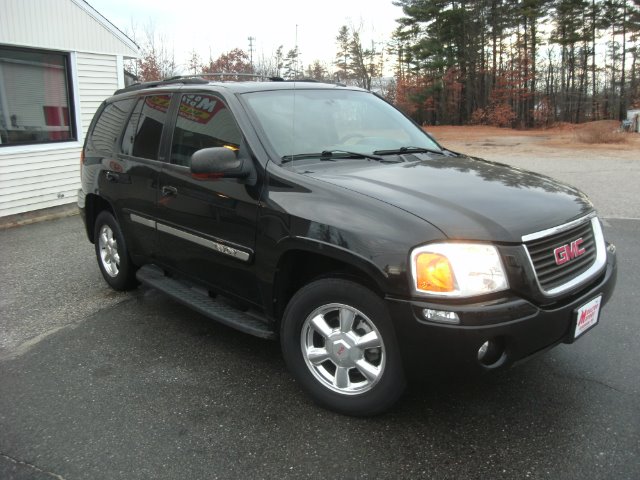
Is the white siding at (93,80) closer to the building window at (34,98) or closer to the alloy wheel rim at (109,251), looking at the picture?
the building window at (34,98)

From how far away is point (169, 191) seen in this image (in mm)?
3879

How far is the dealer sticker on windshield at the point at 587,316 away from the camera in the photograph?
2.75 metres

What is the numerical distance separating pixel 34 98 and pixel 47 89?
13.3 inches

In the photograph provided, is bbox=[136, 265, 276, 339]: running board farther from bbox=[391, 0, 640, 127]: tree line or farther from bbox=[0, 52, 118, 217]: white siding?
bbox=[391, 0, 640, 127]: tree line

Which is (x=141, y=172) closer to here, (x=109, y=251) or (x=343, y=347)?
(x=109, y=251)

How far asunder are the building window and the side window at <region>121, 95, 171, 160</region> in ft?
18.2

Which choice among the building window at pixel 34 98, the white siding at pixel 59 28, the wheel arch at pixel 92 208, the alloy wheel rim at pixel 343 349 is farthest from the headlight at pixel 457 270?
the white siding at pixel 59 28

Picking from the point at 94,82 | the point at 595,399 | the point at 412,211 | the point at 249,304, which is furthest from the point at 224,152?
the point at 94,82

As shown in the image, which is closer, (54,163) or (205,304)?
(205,304)

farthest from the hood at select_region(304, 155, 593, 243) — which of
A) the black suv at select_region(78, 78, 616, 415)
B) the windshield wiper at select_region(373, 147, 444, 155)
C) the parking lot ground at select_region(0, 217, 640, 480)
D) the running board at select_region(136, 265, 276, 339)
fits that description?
the running board at select_region(136, 265, 276, 339)

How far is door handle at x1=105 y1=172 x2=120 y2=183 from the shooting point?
4.58 metres

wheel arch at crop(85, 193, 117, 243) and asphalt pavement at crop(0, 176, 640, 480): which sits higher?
wheel arch at crop(85, 193, 117, 243)

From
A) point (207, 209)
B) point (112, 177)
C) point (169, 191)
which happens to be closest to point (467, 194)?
point (207, 209)

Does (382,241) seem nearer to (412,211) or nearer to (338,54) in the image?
(412,211)
